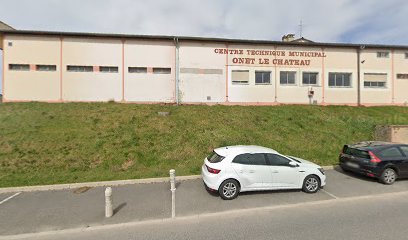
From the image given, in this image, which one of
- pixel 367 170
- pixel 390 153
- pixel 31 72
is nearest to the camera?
pixel 367 170

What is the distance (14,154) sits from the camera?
9.21 meters

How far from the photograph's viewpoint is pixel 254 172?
20.8 ft

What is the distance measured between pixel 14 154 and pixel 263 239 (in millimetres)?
10104

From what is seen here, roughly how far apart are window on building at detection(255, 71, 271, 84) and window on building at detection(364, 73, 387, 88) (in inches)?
353

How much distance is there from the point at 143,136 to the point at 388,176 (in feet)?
32.2

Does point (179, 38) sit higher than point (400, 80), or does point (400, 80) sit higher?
point (179, 38)

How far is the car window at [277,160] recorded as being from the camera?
6.58 metres

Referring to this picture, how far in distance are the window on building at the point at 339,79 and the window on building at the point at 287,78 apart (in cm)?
337

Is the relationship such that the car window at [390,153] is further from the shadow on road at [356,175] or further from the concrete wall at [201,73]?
the concrete wall at [201,73]

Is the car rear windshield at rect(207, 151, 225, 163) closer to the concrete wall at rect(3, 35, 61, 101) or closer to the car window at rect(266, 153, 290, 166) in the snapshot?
the car window at rect(266, 153, 290, 166)

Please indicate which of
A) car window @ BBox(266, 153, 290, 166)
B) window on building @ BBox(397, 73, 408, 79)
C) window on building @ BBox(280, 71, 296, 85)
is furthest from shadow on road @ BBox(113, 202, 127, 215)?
window on building @ BBox(397, 73, 408, 79)

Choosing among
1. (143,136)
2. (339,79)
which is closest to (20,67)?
(143,136)

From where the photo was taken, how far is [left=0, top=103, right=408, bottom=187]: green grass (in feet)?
28.4

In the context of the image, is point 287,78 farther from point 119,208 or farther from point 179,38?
point 119,208
